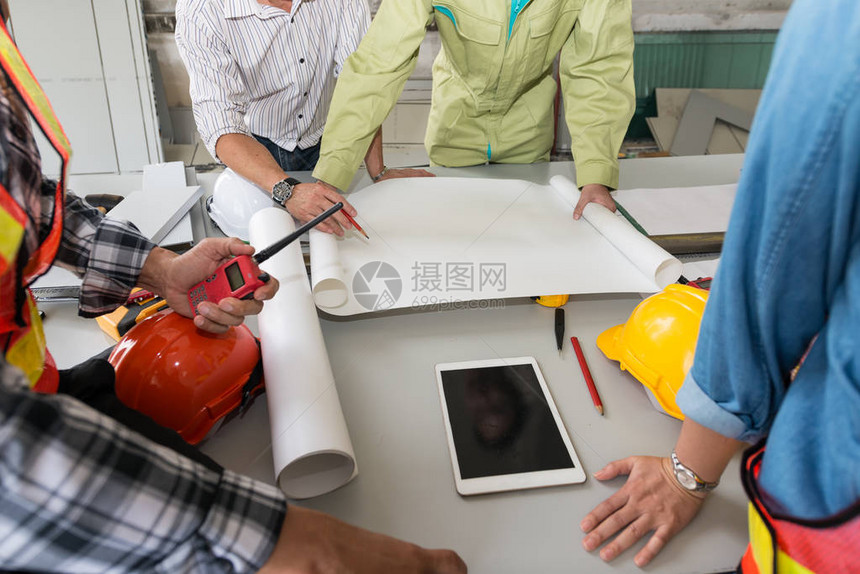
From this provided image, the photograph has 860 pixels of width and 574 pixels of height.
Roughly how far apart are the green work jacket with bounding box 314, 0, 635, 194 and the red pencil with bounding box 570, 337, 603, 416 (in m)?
0.64

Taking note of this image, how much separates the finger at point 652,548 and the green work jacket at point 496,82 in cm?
99

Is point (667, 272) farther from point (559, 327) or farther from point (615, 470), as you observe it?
point (615, 470)

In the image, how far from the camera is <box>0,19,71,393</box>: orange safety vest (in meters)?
0.46

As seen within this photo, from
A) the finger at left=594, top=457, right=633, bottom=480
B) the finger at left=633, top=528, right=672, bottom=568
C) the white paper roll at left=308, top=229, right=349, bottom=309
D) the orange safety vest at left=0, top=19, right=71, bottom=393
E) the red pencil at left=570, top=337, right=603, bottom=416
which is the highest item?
the orange safety vest at left=0, top=19, right=71, bottom=393

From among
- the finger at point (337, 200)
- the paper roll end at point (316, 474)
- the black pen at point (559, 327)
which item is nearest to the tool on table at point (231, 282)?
the paper roll end at point (316, 474)

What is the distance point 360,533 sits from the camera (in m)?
0.56

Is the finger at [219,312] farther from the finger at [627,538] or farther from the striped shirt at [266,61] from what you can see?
the striped shirt at [266,61]

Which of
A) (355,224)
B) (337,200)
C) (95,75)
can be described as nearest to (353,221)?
(355,224)

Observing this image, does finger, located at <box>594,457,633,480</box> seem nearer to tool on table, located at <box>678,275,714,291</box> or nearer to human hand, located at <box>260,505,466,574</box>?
human hand, located at <box>260,505,466,574</box>

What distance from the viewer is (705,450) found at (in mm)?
641

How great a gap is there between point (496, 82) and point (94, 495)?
60.2 inches

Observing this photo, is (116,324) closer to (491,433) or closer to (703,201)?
(491,433)

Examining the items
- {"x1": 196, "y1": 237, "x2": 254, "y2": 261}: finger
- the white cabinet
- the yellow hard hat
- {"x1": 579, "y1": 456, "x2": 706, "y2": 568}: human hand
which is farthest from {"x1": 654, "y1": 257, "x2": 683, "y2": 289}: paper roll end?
the white cabinet

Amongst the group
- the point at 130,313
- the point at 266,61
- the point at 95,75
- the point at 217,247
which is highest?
the point at 266,61
